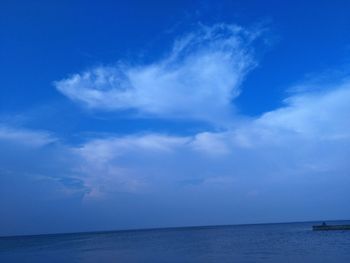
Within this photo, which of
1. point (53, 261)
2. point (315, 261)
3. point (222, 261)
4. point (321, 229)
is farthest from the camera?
point (321, 229)

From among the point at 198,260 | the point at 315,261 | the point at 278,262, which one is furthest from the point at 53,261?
the point at 315,261

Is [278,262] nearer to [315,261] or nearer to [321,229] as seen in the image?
[315,261]

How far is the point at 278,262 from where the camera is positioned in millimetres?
39719

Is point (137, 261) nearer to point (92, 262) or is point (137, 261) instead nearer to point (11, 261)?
point (92, 262)

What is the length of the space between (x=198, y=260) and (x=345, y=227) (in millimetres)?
87282

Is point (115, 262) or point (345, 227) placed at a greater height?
point (345, 227)

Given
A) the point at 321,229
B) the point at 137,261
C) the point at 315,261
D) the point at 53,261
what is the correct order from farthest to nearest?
1. the point at 321,229
2. the point at 53,261
3. the point at 137,261
4. the point at 315,261

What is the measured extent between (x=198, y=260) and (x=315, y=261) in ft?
42.5

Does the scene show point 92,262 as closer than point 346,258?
No

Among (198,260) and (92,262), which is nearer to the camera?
(198,260)

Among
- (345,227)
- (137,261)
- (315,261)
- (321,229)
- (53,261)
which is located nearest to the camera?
(315,261)

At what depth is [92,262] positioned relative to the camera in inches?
1924

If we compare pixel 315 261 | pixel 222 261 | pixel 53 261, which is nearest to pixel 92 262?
pixel 53 261

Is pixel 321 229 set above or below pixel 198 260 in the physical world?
above
